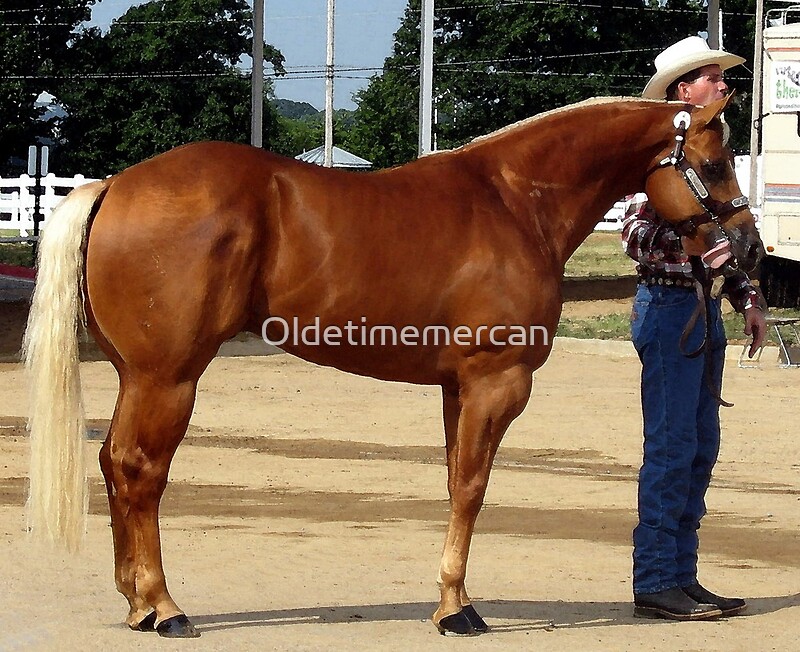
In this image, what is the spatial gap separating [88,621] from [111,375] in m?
→ 8.96

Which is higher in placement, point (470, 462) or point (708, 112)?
point (708, 112)

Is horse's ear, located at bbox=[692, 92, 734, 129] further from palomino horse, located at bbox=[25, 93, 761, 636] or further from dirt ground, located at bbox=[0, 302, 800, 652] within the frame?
dirt ground, located at bbox=[0, 302, 800, 652]

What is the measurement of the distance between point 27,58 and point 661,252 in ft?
163

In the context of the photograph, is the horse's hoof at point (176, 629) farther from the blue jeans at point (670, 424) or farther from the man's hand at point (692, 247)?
the man's hand at point (692, 247)

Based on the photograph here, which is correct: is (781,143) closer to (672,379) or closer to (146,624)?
(672,379)

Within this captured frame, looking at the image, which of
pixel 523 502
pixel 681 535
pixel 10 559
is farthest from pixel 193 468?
pixel 681 535

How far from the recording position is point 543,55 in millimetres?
52656

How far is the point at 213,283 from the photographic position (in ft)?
16.4

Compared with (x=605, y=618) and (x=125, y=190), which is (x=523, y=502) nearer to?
(x=605, y=618)

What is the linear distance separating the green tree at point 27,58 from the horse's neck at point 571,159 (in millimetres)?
43717

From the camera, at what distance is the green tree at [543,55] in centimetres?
5094

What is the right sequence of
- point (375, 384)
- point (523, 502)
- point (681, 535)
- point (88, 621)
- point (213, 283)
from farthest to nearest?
point (375, 384) < point (523, 502) < point (681, 535) < point (88, 621) < point (213, 283)

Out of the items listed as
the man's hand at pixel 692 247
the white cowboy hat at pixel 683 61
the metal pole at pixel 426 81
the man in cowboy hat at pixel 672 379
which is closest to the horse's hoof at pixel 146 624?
the man in cowboy hat at pixel 672 379

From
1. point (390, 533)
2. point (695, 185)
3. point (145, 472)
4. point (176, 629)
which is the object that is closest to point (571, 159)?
point (695, 185)
